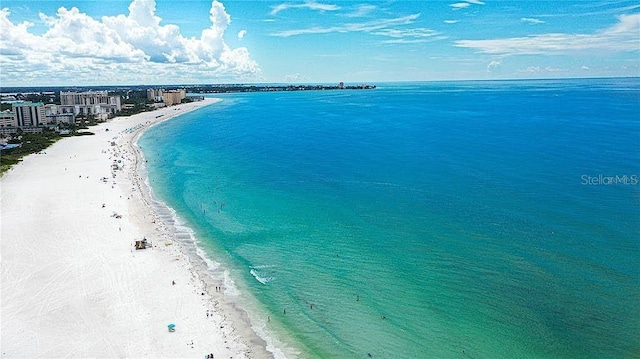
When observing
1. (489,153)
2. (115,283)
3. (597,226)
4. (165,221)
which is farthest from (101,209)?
(489,153)

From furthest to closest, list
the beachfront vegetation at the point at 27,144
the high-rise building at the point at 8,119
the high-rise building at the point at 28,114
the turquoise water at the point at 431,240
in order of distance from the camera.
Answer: the high-rise building at the point at 28,114
the high-rise building at the point at 8,119
the beachfront vegetation at the point at 27,144
the turquoise water at the point at 431,240

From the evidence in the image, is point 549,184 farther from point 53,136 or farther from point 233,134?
point 53,136

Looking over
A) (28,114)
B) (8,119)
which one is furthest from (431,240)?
(28,114)

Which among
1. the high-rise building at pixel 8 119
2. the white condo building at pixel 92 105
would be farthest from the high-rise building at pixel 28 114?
the white condo building at pixel 92 105

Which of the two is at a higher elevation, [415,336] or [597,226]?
[597,226]

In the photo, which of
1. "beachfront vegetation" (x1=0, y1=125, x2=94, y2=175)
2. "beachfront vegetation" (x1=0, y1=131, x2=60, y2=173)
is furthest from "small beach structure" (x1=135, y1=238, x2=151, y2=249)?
"beachfront vegetation" (x1=0, y1=131, x2=60, y2=173)

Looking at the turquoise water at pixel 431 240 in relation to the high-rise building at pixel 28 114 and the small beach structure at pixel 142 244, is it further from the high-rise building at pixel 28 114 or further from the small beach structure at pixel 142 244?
the high-rise building at pixel 28 114
